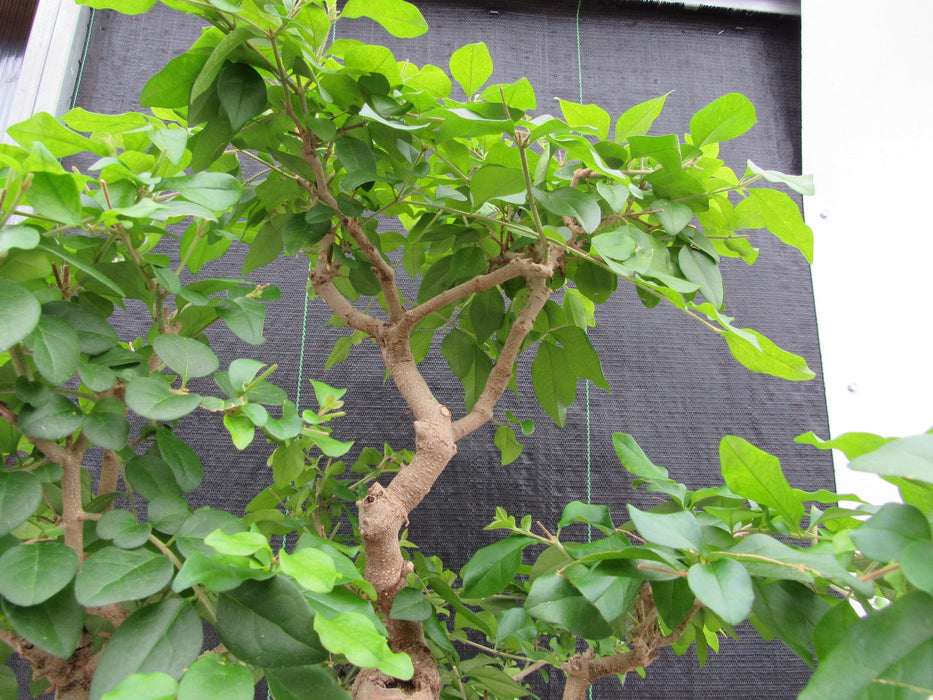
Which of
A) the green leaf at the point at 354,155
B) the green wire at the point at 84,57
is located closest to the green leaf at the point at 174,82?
the green leaf at the point at 354,155

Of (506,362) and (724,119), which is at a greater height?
(724,119)

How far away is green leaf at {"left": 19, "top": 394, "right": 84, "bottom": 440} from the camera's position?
444 millimetres

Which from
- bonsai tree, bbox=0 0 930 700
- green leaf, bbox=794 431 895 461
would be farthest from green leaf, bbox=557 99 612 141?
green leaf, bbox=794 431 895 461

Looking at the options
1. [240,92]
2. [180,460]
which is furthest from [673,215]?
[180,460]

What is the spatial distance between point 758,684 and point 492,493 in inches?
23.1

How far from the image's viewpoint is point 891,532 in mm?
348

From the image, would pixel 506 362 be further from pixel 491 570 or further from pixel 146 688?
pixel 146 688

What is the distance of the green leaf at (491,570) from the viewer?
0.56 metres

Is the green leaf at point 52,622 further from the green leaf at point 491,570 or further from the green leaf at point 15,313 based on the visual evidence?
the green leaf at point 491,570

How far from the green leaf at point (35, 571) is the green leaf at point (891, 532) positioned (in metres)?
0.49

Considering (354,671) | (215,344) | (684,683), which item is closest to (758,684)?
(684,683)

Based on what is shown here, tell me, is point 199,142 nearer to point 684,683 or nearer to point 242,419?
point 242,419

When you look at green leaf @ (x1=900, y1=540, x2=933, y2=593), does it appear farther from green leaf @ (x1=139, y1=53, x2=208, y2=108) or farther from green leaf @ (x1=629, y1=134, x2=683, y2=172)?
green leaf @ (x1=139, y1=53, x2=208, y2=108)

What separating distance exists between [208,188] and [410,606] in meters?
0.39
